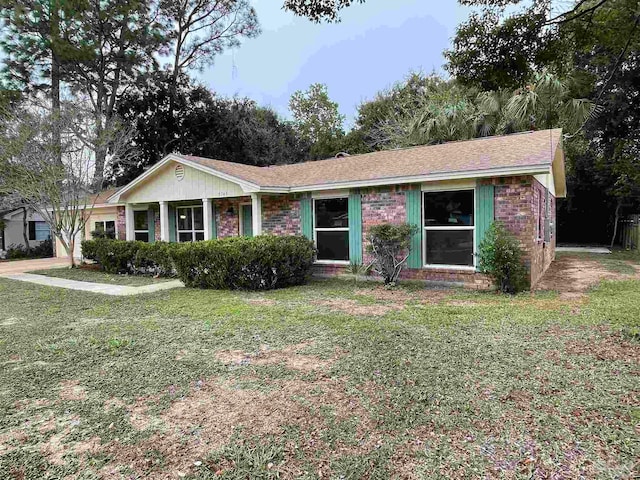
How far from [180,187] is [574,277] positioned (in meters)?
11.2

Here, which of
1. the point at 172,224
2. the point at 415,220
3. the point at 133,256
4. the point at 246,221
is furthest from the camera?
the point at 172,224

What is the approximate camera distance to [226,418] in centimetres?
312

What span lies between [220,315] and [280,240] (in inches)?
127

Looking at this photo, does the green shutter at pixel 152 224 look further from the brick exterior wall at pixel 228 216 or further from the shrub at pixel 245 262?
the shrub at pixel 245 262

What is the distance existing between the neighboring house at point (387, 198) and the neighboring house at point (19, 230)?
13.2m

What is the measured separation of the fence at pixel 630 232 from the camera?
60.3ft

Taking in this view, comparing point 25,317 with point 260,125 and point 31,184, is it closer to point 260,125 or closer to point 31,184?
point 31,184

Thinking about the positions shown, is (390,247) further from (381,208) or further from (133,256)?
(133,256)

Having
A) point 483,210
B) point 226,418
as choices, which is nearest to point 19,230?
point 483,210

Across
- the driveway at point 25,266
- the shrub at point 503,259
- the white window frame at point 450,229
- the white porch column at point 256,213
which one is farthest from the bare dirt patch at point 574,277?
the driveway at point 25,266

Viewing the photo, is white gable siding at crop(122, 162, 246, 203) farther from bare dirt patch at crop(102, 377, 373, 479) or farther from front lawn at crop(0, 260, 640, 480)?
bare dirt patch at crop(102, 377, 373, 479)

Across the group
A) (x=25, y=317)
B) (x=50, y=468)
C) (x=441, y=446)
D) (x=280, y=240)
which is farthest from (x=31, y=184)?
(x=441, y=446)

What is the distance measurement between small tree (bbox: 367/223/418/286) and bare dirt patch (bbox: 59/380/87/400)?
6208 mm

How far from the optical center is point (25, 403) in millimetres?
3441
